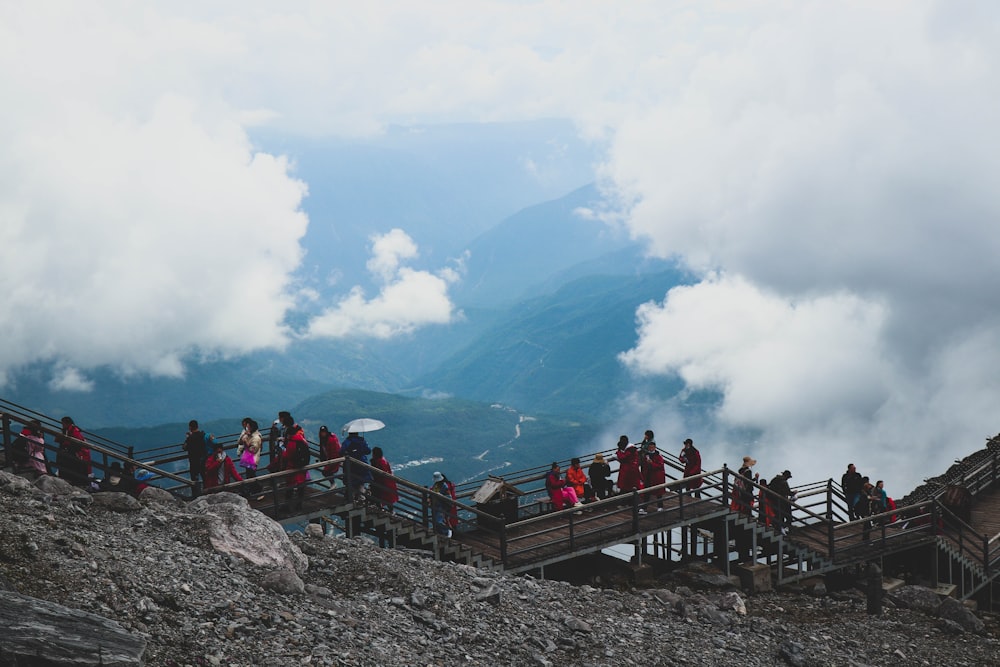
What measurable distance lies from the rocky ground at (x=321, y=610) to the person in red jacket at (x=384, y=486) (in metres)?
1.60

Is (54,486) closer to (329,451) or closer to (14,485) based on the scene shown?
(14,485)

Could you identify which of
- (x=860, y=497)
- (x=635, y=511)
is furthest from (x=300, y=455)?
(x=860, y=497)

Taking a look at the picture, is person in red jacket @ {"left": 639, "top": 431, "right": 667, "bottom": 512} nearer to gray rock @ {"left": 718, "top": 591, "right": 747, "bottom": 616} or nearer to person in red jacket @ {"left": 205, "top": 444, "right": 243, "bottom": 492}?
gray rock @ {"left": 718, "top": 591, "right": 747, "bottom": 616}

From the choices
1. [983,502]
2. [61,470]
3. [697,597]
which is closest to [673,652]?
[697,597]

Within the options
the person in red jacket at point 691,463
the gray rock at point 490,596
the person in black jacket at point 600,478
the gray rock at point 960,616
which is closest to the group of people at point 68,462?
the gray rock at point 490,596

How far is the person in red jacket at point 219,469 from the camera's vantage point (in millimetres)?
21328

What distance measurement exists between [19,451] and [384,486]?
7.63m

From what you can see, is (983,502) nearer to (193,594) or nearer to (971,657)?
(971,657)

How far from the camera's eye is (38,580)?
13734 mm

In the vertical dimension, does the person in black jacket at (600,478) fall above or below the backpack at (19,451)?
above

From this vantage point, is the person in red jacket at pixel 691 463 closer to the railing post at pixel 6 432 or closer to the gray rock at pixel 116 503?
the gray rock at pixel 116 503

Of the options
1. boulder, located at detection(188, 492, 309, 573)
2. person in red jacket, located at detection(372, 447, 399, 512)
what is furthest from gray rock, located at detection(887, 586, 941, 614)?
boulder, located at detection(188, 492, 309, 573)

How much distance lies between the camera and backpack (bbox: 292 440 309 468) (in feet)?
70.7

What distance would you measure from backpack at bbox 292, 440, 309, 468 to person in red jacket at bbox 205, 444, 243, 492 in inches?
48.3
